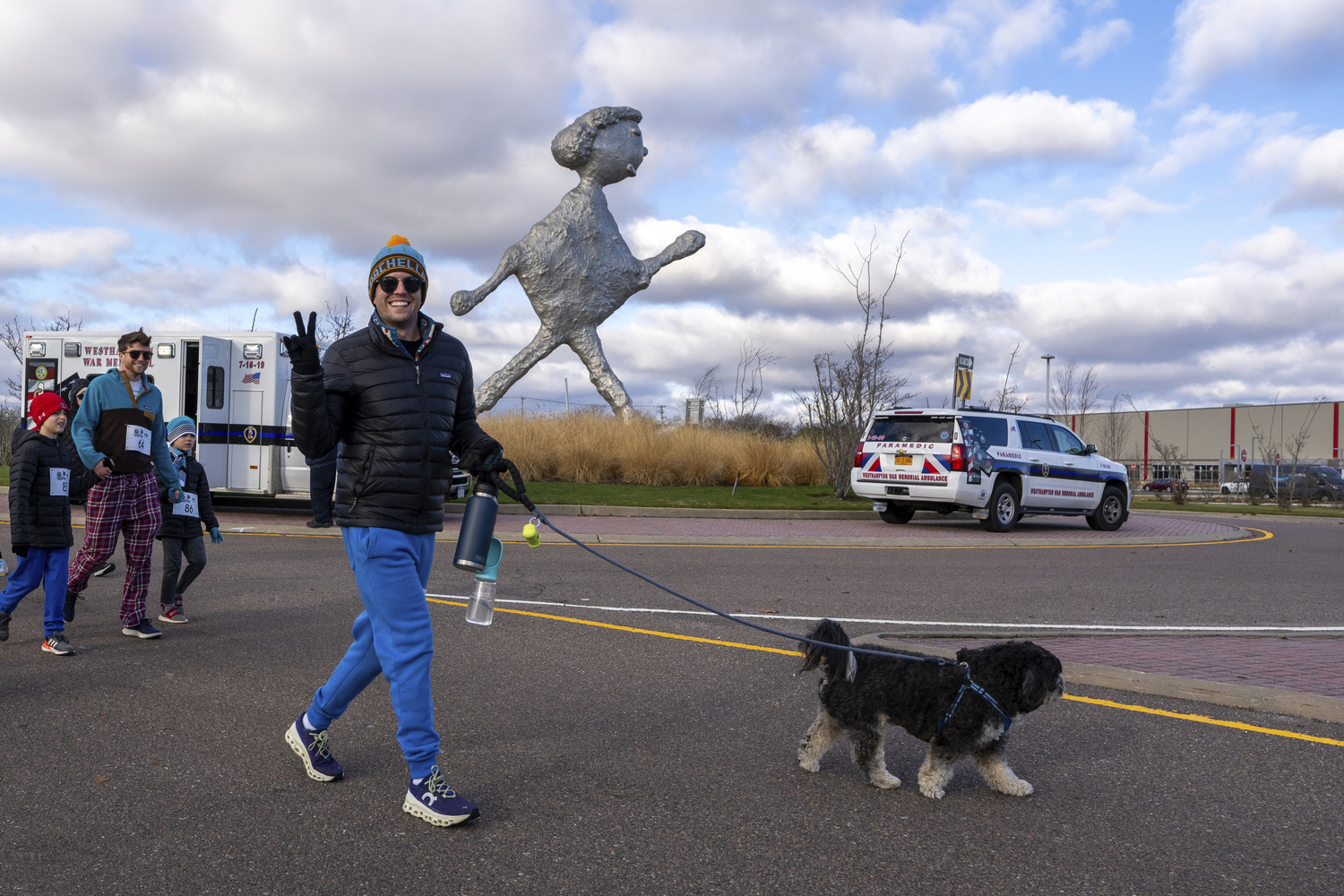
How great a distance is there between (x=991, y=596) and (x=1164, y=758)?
497cm

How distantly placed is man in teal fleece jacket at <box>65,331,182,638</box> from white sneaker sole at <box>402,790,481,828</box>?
3.83 metres

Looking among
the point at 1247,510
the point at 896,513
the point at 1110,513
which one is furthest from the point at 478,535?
the point at 1247,510

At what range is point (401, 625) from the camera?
3.56m

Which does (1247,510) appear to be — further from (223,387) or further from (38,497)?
(38,497)

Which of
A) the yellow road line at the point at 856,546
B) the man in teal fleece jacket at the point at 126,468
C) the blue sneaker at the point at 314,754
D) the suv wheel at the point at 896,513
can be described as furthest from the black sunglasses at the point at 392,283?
the suv wheel at the point at 896,513

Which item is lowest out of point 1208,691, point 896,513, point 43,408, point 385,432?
point 1208,691

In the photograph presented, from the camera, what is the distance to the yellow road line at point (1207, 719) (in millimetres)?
4633

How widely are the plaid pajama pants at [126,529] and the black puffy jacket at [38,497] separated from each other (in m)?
0.15

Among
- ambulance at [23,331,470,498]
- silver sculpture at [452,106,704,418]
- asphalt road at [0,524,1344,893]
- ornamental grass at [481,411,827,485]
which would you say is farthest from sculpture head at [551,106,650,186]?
asphalt road at [0,524,1344,893]

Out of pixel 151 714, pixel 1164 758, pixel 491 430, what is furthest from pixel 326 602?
pixel 491 430

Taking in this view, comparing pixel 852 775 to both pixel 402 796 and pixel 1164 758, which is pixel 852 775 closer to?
pixel 1164 758

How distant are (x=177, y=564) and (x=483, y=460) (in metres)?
4.55

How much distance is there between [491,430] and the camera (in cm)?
2408

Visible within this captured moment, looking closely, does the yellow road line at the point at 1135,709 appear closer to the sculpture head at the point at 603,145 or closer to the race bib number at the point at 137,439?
the race bib number at the point at 137,439
